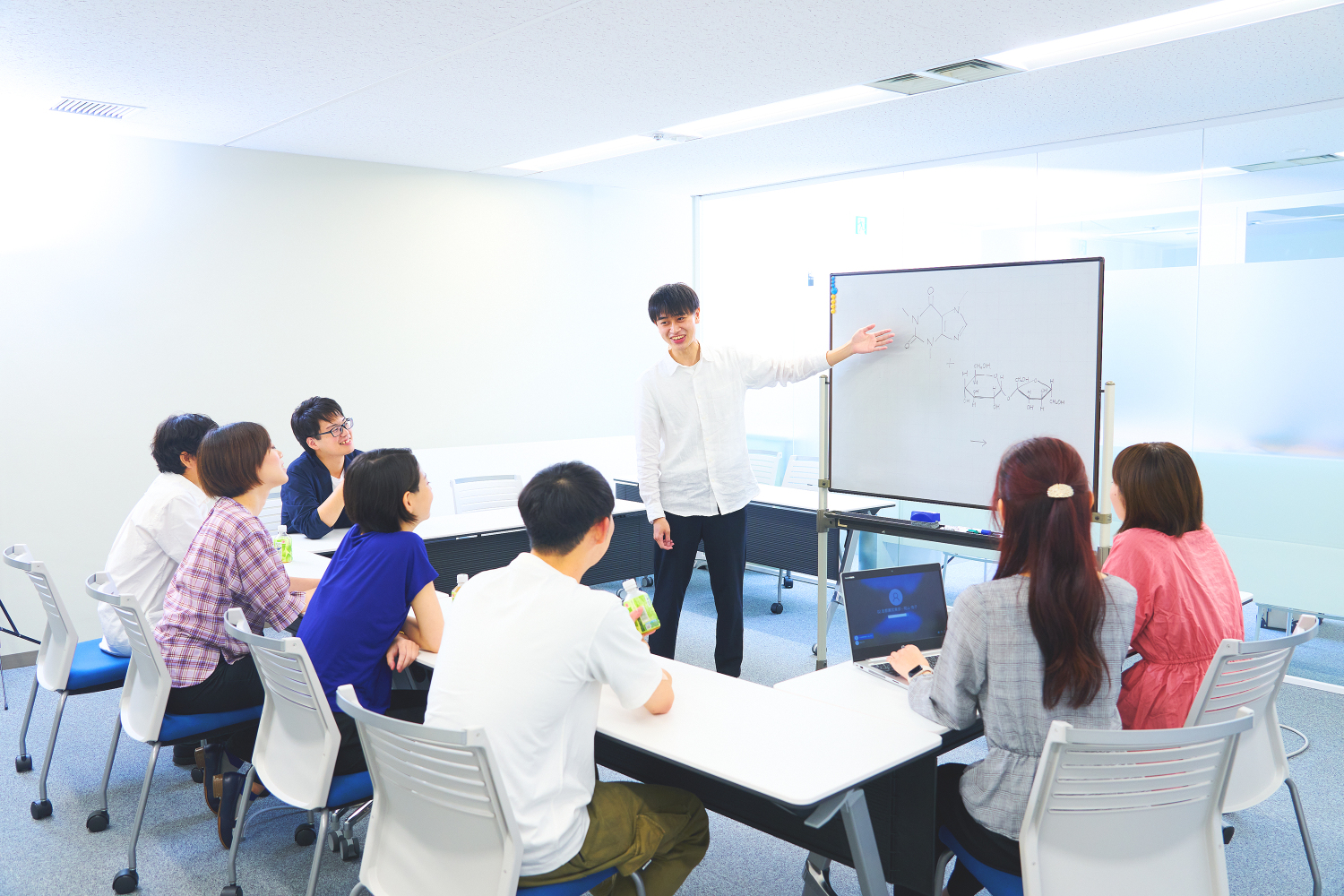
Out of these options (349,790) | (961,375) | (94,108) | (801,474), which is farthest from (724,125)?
(349,790)

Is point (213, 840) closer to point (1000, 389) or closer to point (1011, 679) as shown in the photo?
point (1011, 679)

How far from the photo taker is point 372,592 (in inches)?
95.7

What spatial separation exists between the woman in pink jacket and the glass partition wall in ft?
7.80

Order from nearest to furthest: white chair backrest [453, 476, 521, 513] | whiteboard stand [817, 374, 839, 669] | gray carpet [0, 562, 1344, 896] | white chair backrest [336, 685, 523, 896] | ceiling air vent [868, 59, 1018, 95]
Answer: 1. white chair backrest [336, 685, 523, 896]
2. gray carpet [0, 562, 1344, 896]
3. whiteboard stand [817, 374, 839, 669]
4. ceiling air vent [868, 59, 1018, 95]
5. white chair backrest [453, 476, 521, 513]

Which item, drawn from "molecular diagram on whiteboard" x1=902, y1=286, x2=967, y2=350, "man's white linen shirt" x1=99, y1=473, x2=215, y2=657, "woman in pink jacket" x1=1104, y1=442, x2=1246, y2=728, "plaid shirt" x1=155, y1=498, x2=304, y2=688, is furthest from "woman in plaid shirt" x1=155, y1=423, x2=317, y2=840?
"woman in pink jacket" x1=1104, y1=442, x2=1246, y2=728

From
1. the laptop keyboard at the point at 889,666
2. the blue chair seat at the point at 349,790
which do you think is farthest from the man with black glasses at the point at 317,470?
the laptop keyboard at the point at 889,666

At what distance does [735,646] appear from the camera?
3.88 m

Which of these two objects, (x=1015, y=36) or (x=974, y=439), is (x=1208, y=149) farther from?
(x=974, y=439)

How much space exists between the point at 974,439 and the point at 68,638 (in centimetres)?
309

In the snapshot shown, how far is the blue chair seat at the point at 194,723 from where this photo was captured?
9.06 ft

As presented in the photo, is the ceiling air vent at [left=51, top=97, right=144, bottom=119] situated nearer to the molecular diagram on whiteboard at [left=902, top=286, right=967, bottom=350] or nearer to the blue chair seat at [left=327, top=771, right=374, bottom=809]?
the blue chair seat at [left=327, top=771, right=374, bottom=809]

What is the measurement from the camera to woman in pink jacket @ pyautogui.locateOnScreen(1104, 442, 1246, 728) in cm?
237

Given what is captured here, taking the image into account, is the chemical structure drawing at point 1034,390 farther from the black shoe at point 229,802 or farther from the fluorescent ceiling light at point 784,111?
the black shoe at point 229,802

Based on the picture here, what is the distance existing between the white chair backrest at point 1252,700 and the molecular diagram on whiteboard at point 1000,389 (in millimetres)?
959
